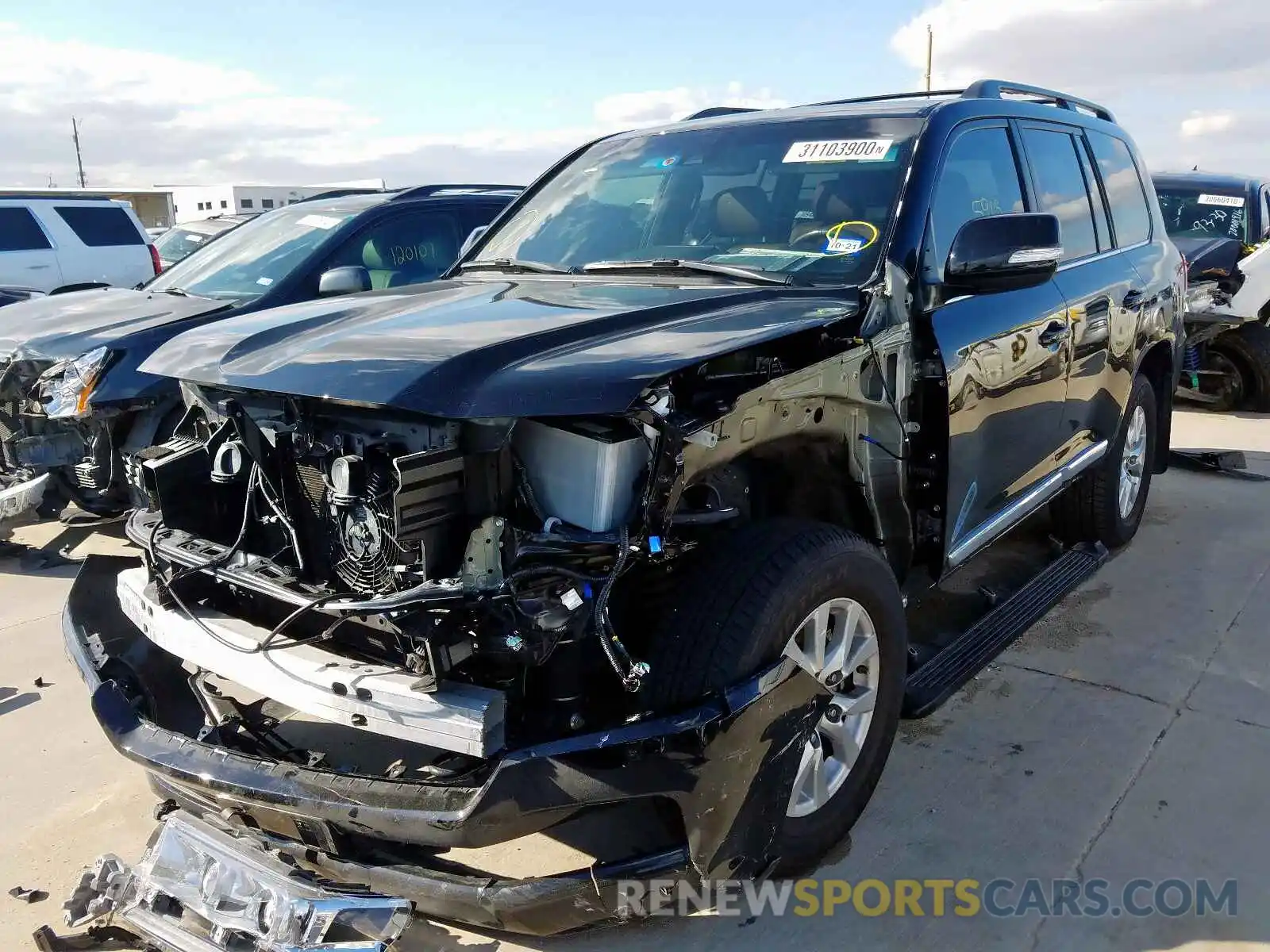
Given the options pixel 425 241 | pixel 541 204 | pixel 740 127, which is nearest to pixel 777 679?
pixel 740 127

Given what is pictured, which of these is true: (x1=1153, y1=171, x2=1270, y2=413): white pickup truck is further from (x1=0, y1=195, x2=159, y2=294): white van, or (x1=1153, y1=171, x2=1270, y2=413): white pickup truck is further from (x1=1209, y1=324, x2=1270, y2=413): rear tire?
(x1=0, y1=195, x2=159, y2=294): white van

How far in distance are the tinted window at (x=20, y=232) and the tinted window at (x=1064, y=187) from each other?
38.8ft

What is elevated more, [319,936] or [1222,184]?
[1222,184]

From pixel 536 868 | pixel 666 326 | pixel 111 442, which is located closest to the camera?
pixel 666 326

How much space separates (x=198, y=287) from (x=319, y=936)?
5011 mm

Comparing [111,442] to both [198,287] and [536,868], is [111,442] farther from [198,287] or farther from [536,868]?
[536,868]

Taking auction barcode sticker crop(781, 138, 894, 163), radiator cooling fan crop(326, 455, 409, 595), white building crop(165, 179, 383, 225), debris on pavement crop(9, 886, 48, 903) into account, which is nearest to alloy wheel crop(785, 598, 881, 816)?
radiator cooling fan crop(326, 455, 409, 595)

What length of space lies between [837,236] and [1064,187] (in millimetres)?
1564

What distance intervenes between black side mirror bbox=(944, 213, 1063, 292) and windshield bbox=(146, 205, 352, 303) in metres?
4.19

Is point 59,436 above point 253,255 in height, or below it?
below

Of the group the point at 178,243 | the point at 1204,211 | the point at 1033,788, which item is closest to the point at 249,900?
the point at 1033,788

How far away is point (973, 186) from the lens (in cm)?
354

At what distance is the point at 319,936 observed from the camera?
7.48 feet

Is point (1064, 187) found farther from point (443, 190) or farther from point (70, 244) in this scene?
point (70, 244)
